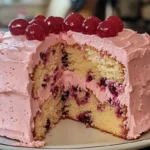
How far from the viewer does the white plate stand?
1.65m

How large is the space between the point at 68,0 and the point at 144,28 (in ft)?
2.42

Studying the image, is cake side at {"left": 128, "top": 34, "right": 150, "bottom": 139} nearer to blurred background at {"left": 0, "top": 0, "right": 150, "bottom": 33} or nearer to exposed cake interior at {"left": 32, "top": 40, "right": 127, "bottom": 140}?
exposed cake interior at {"left": 32, "top": 40, "right": 127, "bottom": 140}

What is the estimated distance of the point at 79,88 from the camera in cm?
198

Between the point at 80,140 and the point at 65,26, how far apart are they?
0.55 m

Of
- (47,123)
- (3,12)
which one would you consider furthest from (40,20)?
(3,12)

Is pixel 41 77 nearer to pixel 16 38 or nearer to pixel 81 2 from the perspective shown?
pixel 16 38

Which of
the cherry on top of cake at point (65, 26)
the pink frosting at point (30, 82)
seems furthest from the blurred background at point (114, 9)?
the pink frosting at point (30, 82)

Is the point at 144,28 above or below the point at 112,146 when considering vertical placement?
below

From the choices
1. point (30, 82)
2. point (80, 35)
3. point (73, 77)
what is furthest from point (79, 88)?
point (30, 82)

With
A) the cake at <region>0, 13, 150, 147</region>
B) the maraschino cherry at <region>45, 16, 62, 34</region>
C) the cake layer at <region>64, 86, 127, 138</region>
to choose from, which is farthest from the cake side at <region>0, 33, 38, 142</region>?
the cake layer at <region>64, 86, 127, 138</region>

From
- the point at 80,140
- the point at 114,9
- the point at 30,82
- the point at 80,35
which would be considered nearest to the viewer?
the point at 30,82

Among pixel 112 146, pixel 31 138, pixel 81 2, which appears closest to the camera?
pixel 112 146

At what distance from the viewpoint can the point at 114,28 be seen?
186cm

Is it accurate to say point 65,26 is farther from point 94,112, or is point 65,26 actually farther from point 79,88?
point 94,112
